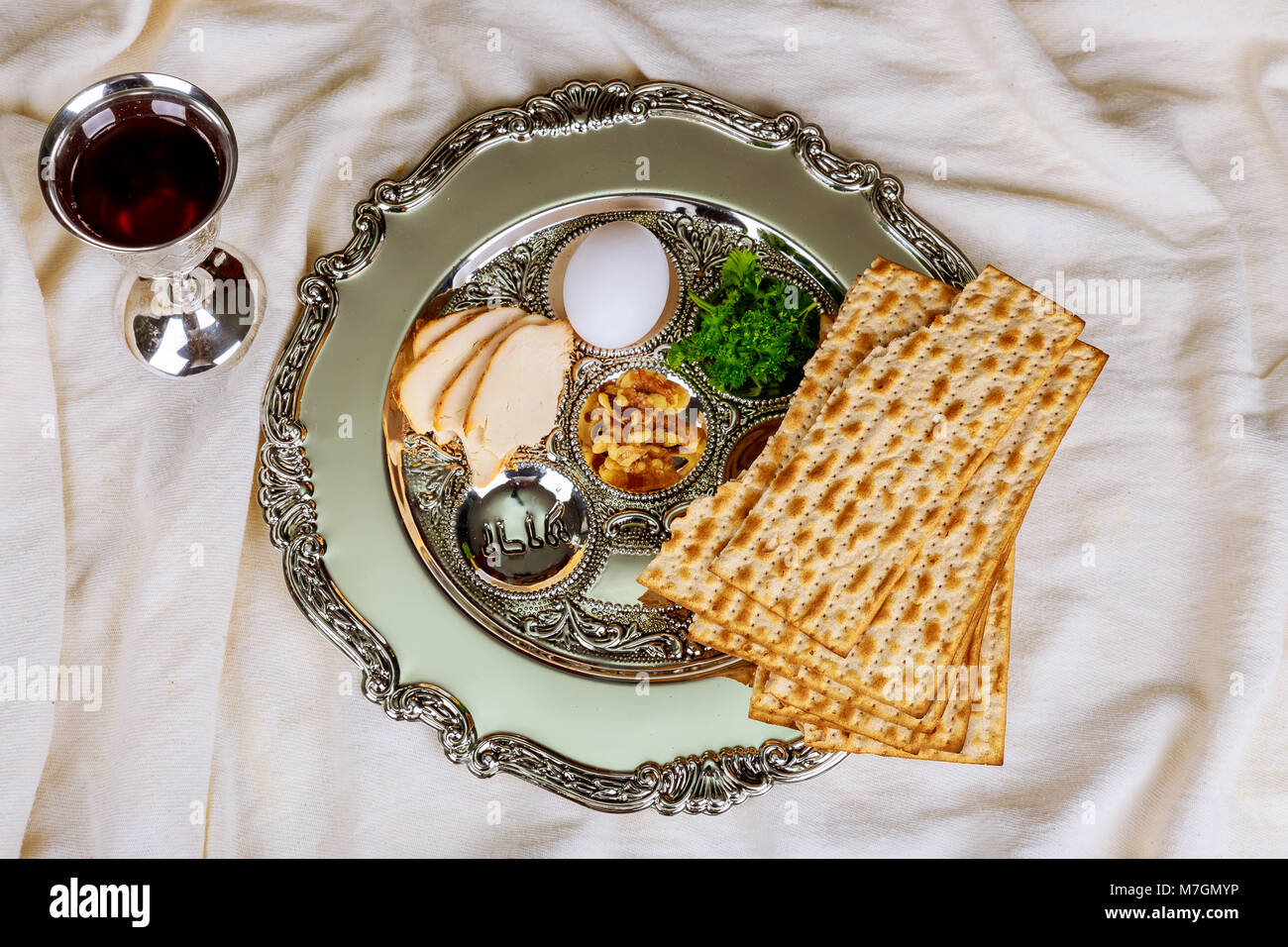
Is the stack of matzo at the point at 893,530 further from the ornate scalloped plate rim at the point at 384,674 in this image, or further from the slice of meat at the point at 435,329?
the slice of meat at the point at 435,329

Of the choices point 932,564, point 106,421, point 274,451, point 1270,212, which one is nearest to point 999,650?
point 932,564

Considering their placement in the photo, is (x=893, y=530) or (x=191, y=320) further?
(x=191, y=320)

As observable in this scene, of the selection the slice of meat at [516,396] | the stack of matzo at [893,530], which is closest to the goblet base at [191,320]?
the slice of meat at [516,396]

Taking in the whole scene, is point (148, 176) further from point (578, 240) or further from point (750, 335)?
point (750, 335)

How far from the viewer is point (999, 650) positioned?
2.16 metres

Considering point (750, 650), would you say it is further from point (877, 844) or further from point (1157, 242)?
point (1157, 242)

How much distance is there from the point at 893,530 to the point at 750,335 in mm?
552

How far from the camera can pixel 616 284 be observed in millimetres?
2148

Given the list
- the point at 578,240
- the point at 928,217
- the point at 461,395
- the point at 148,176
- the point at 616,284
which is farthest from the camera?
the point at 928,217

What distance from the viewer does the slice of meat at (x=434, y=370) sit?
2.25 meters

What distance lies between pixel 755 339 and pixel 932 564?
2.08ft

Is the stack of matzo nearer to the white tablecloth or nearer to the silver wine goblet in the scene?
the white tablecloth

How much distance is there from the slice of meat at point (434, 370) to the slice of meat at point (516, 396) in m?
0.08

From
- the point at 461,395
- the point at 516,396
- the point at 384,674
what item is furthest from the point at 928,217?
the point at 384,674
